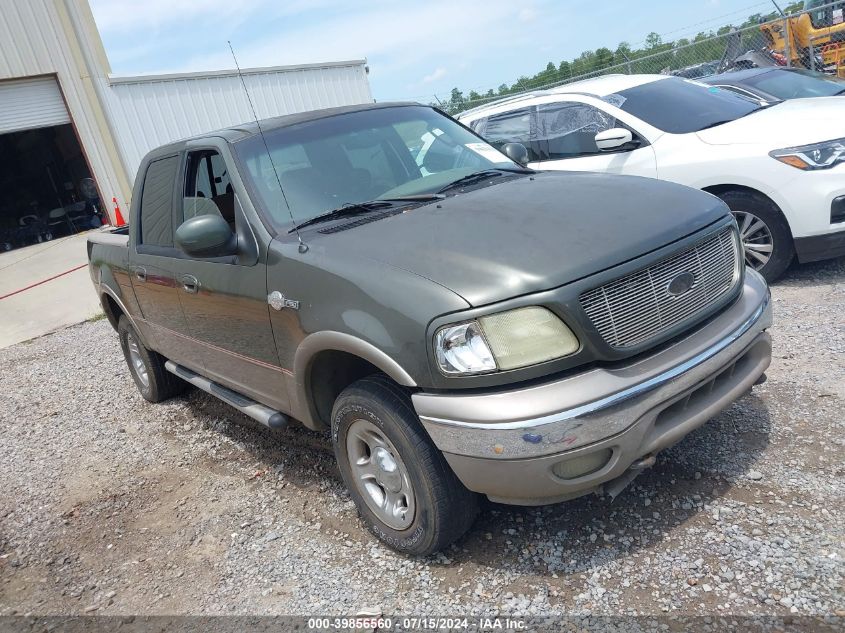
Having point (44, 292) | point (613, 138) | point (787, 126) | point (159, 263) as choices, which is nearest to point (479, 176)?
point (159, 263)

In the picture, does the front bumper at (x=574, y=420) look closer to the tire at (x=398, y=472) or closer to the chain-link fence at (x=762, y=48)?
the tire at (x=398, y=472)

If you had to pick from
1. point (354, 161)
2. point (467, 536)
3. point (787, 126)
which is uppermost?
point (354, 161)

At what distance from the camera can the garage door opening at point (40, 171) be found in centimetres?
1440

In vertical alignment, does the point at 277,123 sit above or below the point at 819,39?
above

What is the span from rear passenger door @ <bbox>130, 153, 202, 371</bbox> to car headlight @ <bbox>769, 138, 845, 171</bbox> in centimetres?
442

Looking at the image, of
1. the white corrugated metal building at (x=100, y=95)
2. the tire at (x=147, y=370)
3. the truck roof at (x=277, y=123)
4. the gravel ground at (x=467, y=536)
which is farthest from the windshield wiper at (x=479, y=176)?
the white corrugated metal building at (x=100, y=95)

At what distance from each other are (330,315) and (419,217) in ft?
2.03

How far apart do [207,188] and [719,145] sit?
13.4 ft

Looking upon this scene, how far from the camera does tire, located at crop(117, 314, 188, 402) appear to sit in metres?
5.26

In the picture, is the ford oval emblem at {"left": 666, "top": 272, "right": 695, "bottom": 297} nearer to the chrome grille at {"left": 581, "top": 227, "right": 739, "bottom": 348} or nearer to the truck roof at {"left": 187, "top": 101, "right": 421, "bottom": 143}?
the chrome grille at {"left": 581, "top": 227, "right": 739, "bottom": 348}

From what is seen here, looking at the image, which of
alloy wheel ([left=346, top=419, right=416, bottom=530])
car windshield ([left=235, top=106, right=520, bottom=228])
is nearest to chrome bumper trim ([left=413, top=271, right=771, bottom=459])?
alloy wheel ([left=346, top=419, right=416, bottom=530])

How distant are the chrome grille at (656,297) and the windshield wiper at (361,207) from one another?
1.15m

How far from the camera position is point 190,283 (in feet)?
12.2

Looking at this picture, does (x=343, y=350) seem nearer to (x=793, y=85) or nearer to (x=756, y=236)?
(x=756, y=236)
